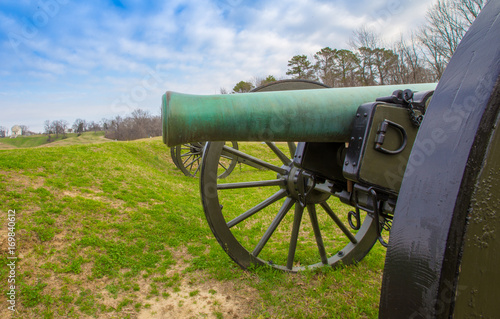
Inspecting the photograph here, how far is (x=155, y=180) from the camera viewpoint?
779 cm

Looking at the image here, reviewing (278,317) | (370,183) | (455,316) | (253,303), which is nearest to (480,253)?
(455,316)

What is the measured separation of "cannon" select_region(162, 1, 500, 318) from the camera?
0.88 meters

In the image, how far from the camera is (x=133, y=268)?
12.9 feet

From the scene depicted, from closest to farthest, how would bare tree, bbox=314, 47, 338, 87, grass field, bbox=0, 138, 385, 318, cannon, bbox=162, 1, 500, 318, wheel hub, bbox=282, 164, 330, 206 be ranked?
1. cannon, bbox=162, 1, 500, 318
2. grass field, bbox=0, 138, 385, 318
3. wheel hub, bbox=282, 164, 330, 206
4. bare tree, bbox=314, 47, 338, 87

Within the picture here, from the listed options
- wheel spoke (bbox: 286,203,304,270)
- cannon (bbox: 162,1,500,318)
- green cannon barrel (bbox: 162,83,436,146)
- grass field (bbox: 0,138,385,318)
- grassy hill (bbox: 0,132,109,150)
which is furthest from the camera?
grassy hill (bbox: 0,132,109,150)

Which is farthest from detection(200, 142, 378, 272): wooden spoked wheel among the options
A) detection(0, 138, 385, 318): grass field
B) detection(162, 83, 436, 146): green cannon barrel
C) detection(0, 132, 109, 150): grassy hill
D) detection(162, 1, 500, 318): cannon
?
detection(0, 132, 109, 150): grassy hill

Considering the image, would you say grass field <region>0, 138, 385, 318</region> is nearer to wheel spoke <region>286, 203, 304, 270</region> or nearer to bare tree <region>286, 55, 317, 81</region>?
wheel spoke <region>286, 203, 304, 270</region>

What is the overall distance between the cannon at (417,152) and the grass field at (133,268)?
1.20 meters

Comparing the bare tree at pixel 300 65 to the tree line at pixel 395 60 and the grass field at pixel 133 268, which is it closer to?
the tree line at pixel 395 60

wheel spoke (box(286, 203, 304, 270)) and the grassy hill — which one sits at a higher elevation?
the grassy hill

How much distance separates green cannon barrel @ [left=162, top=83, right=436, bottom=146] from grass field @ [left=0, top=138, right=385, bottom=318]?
6.18ft

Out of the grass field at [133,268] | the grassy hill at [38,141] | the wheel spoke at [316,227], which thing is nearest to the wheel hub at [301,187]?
the wheel spoke at [316,227]

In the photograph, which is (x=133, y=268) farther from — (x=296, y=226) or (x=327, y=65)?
(x=327, y=65)

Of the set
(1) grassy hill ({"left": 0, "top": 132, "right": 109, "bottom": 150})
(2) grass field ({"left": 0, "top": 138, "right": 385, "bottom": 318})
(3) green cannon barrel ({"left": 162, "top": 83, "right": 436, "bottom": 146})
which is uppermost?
(1) grassy hill ({"left": 0, "top": 132, "right": 109, "bottom": 150})
